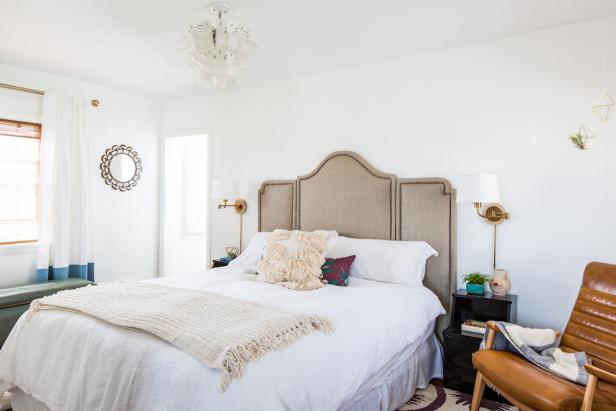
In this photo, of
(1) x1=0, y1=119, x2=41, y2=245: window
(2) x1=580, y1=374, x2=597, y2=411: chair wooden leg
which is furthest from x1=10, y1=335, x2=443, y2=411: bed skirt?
(1) x1=0, y1=119, x2=41, y2=245: window

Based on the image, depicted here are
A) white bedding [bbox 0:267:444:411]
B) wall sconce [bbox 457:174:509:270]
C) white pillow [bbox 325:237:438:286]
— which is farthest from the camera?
white pillow [bbox 325:237:438:286]

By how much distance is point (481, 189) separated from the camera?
2.91m

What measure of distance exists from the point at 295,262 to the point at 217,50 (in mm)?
1525

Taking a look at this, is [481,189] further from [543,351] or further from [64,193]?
[64,193]

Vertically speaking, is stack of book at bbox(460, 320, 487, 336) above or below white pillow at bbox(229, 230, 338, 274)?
below

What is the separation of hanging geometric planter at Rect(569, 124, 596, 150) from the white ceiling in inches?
30.0

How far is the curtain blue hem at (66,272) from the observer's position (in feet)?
13.6

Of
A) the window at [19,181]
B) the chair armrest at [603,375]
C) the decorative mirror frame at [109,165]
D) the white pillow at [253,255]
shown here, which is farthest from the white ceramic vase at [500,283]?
the window at [19,181]

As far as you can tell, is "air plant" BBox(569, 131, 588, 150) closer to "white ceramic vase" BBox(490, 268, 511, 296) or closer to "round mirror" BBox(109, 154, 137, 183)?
"white ceramic vase" BBox(490, 268, 511, 296)

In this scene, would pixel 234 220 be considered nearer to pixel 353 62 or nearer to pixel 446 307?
pixel 353 62

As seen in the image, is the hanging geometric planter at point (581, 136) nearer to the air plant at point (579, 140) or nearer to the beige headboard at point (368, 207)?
the air plant at point (579, 140)

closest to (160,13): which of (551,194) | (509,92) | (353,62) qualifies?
(353,62)

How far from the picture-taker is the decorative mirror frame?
15.6 feet

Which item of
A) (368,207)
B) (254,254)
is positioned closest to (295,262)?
(254,254)
